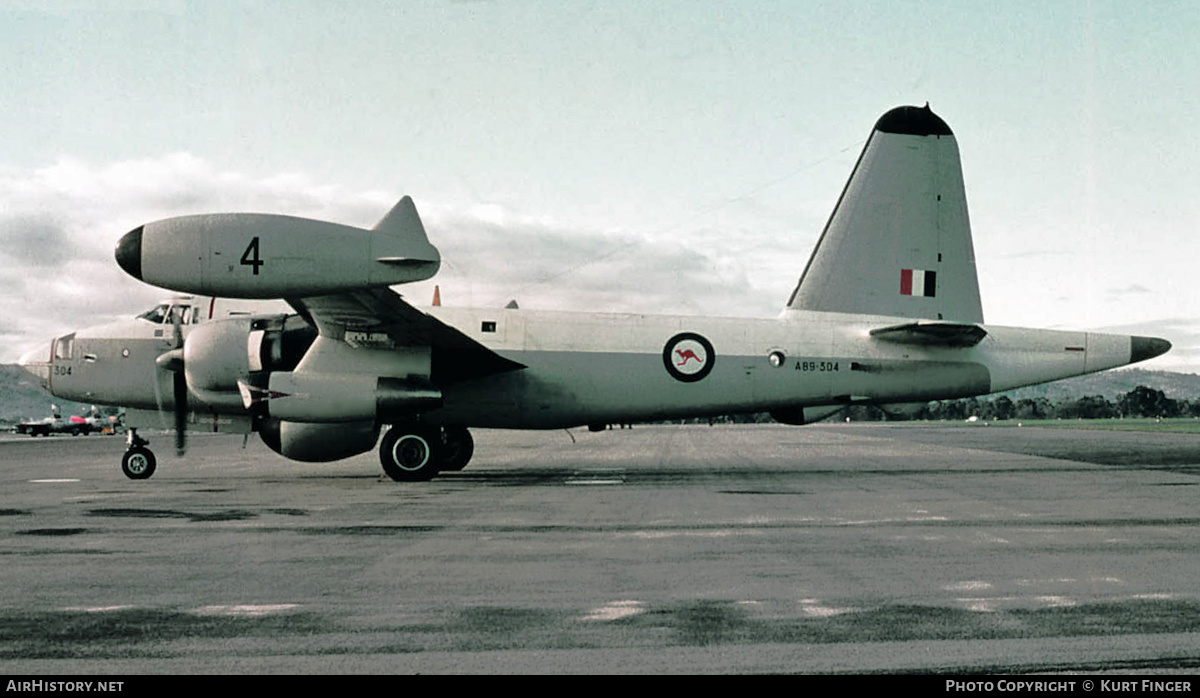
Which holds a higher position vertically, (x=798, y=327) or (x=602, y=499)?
(x=798, y=327)

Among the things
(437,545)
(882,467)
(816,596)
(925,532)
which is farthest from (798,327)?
(816,596)

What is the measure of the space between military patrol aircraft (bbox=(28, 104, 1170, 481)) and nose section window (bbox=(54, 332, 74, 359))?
7 centimetres

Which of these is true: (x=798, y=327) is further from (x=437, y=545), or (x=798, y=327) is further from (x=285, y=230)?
(x=437, y=545)

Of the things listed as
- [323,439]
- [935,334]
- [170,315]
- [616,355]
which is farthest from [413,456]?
[935,334]

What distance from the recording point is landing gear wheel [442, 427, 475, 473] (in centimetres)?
2606

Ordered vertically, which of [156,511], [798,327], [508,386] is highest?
[798,327]

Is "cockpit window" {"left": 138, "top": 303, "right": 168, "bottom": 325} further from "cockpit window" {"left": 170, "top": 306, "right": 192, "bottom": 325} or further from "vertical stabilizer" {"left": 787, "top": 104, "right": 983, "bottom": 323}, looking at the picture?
"vertical stabilizer" {"left": 787, "top": 104, "right": 983, "bottom": 323}

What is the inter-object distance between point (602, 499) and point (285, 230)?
7293 mm

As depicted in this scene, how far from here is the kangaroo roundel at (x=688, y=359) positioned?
24562mm

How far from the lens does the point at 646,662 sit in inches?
252

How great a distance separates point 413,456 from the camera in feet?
74.9

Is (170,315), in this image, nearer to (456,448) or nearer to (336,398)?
(336,398)

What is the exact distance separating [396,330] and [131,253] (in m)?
5.87

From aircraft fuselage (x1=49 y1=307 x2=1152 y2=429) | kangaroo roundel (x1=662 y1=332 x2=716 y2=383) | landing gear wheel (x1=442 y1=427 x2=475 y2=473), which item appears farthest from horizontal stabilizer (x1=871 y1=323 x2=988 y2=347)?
landing gear wheel (x1=442 y1=427 x2=475 y2=473)
